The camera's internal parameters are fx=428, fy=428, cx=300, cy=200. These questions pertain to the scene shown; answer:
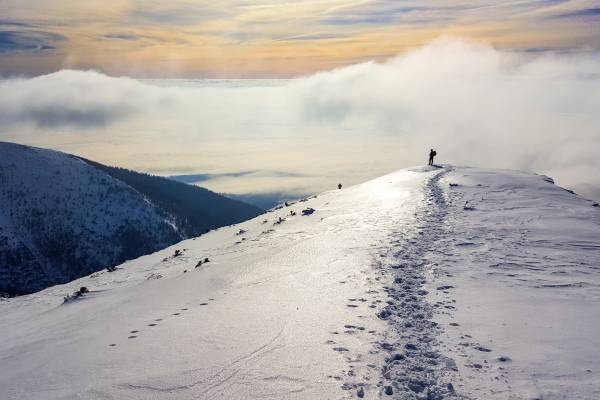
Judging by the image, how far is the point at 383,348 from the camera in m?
7.42

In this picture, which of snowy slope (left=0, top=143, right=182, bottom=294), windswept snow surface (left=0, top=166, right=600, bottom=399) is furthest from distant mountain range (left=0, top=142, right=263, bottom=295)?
windswept snow surface (left=0, top=166, right=600, bottom=399)

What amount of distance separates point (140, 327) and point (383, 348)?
18.4ft

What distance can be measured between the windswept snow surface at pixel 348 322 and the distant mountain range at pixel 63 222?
304 ft

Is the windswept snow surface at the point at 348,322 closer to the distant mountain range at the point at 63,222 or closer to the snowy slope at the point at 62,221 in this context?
the distant mountain range at the point at 63,222

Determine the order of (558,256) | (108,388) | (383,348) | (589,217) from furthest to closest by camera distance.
A: (589,217), (558,256), (383,348), (108,388)

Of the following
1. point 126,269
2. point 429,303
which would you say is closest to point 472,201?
point 429,303

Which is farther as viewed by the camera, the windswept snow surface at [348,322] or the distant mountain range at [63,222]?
the distant mountain range at [63,222]

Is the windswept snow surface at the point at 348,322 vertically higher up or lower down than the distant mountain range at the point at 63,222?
higher up

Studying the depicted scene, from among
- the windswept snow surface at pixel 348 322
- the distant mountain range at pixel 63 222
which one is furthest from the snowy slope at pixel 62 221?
the windswept snow surface at pixel 348 322

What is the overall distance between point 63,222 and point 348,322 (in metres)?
122

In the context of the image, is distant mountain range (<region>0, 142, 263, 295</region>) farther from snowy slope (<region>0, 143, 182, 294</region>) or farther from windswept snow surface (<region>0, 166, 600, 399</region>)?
windswept snow surface (<region>0, 166, 600, 399</region>)

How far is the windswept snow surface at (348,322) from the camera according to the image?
6426 mm

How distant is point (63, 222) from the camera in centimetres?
11244

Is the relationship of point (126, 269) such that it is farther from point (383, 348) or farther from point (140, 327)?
point (383, 348)
